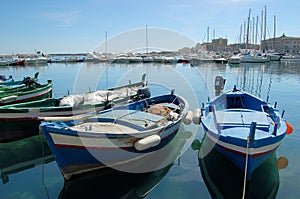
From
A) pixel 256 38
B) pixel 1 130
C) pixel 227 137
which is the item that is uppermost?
pixel 256 38

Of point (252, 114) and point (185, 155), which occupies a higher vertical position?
point (252, 114)

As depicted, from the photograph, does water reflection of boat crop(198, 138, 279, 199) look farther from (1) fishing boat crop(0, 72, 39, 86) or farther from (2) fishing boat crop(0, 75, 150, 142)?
(1) fishing boat crop(0, 72, 39, 86)

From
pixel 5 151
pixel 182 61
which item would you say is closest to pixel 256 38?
pixel 182 61

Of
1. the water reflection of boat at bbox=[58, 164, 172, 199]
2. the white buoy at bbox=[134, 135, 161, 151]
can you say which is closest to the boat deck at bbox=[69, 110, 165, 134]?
the white buoy at bbox=[134, 135, 161, 151]

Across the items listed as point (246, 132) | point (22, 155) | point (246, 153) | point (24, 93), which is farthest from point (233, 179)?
point (24, 93)

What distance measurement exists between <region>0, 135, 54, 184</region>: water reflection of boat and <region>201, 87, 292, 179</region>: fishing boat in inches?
226

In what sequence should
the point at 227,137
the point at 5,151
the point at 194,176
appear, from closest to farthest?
the point at 227,137 < the point at 194,176 < the point at 5,151

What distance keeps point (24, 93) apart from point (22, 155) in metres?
4.76

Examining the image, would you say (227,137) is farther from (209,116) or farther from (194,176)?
(209,116)

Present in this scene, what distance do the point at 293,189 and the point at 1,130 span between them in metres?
10.4

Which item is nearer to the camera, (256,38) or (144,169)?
(144,169)

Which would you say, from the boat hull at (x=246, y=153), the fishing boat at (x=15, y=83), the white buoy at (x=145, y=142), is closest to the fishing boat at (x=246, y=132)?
the boat hull at (x=246, y=153)

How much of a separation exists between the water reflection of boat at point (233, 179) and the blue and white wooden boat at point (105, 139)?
1.68 m

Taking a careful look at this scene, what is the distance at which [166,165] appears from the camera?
7.74 meters
